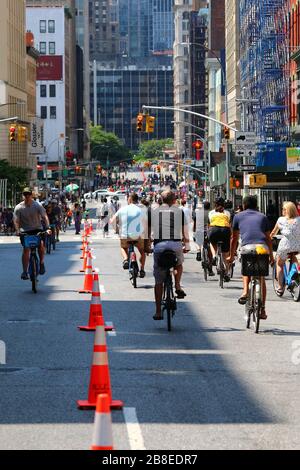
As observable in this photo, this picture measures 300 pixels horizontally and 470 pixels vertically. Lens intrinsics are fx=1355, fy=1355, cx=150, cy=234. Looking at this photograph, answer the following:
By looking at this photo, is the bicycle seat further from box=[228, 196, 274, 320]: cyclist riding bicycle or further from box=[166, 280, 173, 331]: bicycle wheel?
box=[228, 196, 274, 320]: cyclist riding bicycle

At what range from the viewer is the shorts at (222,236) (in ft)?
87.5

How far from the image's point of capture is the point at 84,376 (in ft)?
43.8

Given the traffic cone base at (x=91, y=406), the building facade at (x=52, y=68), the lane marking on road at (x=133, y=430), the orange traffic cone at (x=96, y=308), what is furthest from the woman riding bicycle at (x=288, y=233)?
the building facade at (x=52, y=68)

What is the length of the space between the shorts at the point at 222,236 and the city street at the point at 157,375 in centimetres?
Answer: 274

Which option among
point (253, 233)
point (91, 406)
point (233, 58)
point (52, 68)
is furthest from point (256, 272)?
point (52, 68)

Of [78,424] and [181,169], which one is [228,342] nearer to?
[78,424]

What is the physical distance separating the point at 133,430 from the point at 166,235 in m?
8.30

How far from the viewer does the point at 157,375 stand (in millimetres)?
13469

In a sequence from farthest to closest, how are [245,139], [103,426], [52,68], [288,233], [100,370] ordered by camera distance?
[52,68] < [245,139] < [288,233] < [100,370] < [103,426]

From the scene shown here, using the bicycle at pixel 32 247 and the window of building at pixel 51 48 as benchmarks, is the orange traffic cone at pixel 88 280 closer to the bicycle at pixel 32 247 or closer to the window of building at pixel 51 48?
the bicycle at pixel 32 247

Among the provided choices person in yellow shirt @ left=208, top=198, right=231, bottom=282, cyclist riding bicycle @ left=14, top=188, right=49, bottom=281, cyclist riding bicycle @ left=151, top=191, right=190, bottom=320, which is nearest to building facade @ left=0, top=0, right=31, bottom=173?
person in yellow shirt @ left=208, top=198, right=231, bottom=282

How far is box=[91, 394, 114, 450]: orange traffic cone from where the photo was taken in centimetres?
730

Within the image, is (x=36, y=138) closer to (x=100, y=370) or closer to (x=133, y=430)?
(x=100, y=370)

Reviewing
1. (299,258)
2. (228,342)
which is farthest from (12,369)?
(299,258)
